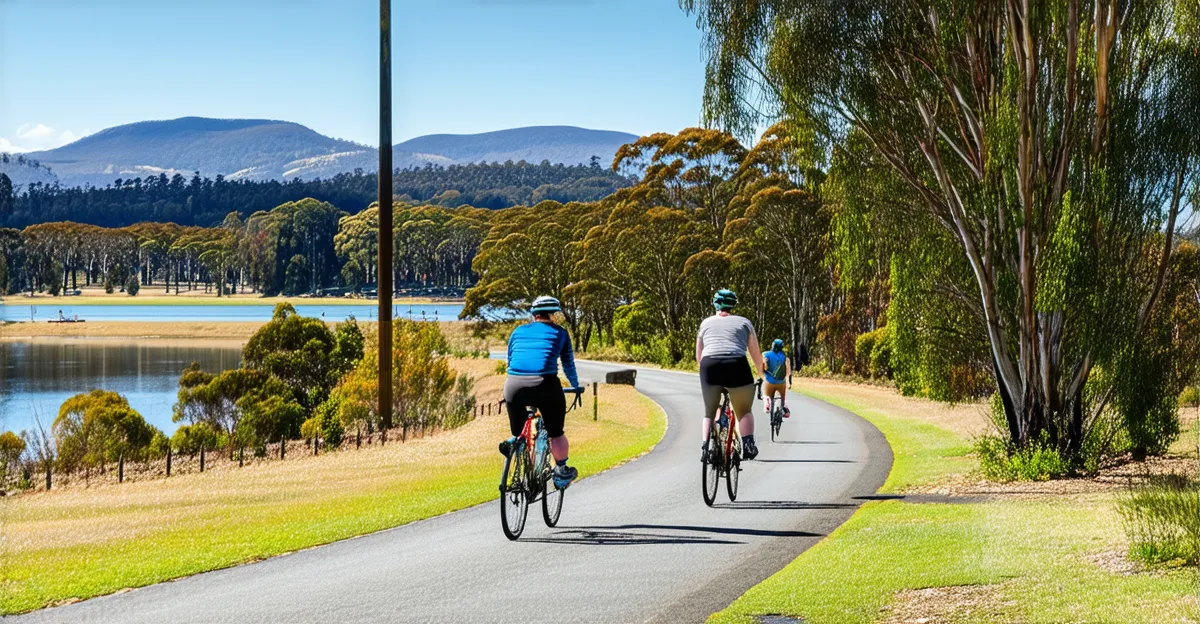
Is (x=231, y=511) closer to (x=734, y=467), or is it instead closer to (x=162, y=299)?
(x=734, y=467)

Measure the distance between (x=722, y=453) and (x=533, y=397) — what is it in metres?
3.39

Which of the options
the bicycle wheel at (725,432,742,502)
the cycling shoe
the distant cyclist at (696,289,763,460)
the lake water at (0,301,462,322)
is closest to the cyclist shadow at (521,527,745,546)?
the cycling shoe

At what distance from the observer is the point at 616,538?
11.0m

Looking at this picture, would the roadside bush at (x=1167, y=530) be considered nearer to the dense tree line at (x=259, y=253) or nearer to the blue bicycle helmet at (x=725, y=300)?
the blue bicycle helmet at (x=725, y=300)

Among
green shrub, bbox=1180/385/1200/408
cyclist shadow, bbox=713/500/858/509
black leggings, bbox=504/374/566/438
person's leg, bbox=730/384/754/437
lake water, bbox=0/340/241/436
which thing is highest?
black leggings, bbox=504/374/566/438

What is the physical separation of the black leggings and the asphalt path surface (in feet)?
3.83

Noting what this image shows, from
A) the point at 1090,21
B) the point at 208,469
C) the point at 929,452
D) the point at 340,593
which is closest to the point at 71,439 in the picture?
the point at 208,469

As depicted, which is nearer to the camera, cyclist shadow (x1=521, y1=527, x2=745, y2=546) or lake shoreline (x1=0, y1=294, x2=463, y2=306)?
cyclist shadow (x1=521, y1=527, x2=745, y2=546)

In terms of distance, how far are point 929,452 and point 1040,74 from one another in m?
7.30

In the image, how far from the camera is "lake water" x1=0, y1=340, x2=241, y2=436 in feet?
144

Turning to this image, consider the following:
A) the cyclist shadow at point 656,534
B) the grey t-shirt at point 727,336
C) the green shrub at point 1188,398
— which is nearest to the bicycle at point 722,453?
the grey t-shirt at point 727,336

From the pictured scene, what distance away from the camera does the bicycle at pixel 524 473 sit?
10086mm

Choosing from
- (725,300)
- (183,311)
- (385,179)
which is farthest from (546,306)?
(183,311)

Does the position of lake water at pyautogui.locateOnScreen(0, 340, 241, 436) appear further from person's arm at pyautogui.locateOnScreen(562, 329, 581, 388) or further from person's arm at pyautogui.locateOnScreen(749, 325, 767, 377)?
person's arm at pyautogui.locateOnScreen(562, 329, 581, 388)
